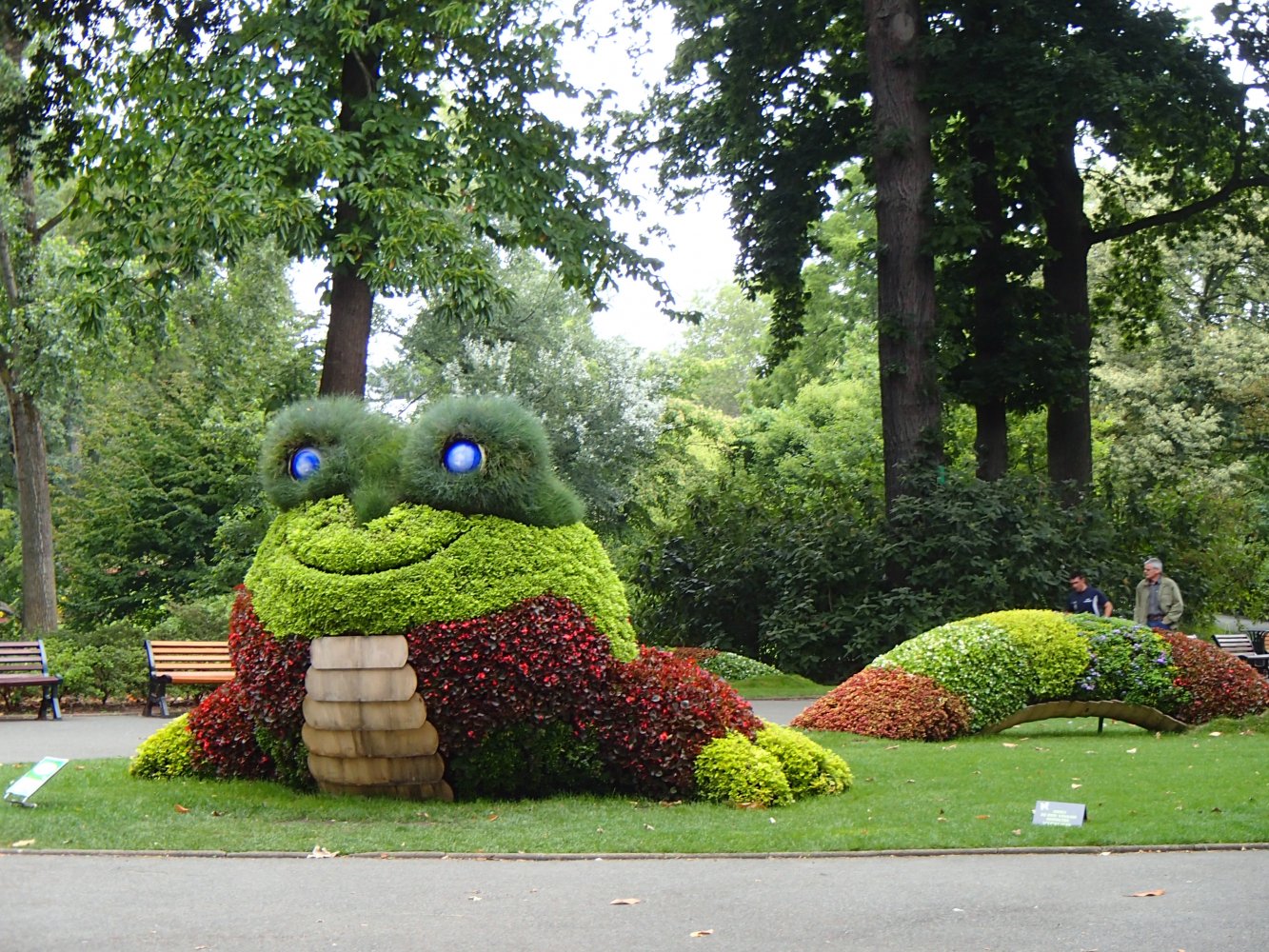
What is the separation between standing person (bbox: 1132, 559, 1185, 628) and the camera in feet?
57.9

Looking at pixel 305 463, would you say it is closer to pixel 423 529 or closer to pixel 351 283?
pixel 423 529

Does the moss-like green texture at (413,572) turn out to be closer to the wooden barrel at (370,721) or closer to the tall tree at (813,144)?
the wooden barrel at (370,721)

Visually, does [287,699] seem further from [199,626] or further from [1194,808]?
[199,626]

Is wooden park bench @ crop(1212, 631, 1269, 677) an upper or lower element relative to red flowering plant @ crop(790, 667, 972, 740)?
lower

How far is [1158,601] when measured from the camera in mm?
17781

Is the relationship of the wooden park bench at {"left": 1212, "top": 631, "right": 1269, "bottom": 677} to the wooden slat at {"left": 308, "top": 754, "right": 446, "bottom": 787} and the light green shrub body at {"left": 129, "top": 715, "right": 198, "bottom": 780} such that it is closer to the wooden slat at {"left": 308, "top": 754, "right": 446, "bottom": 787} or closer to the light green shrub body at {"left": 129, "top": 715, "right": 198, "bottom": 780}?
the wooden slat at {"left": 308, "top": 754, "right": 446, "bottom": 787}

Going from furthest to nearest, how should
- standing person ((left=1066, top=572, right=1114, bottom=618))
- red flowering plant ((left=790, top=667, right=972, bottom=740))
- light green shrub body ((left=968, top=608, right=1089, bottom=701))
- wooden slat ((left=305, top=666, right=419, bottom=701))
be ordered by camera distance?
1. standing person ((left=1066, top=572, right=1114, bottom=618))
2. light green shrub body ((left=968, top=608, right=1089, bottom=701))
3. red flowering plant ((left=790, top=667, right=972, bottom=740))
4. wooden slat ((left=305, top=666, right=419, bottom=701))

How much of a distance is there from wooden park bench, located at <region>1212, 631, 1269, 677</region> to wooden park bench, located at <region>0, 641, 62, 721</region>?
59.4 feet

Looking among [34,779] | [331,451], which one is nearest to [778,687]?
[331,451]

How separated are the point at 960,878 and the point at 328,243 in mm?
12620

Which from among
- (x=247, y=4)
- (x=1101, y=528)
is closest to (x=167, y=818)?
(x=247, y=4)

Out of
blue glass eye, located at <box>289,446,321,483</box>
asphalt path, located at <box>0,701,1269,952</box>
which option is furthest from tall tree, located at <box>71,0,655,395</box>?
asphalt path, located at <box>0,701,1269,952</box>

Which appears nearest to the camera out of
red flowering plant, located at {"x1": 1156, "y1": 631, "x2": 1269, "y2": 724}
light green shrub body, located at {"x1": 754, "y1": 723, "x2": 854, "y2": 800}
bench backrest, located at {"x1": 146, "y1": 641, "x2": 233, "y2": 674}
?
light green shrub body, located at {"x1": 754, "y1": 723, "x2": 854, "y2": 800}

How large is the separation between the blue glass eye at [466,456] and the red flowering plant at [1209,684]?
8499 mm
